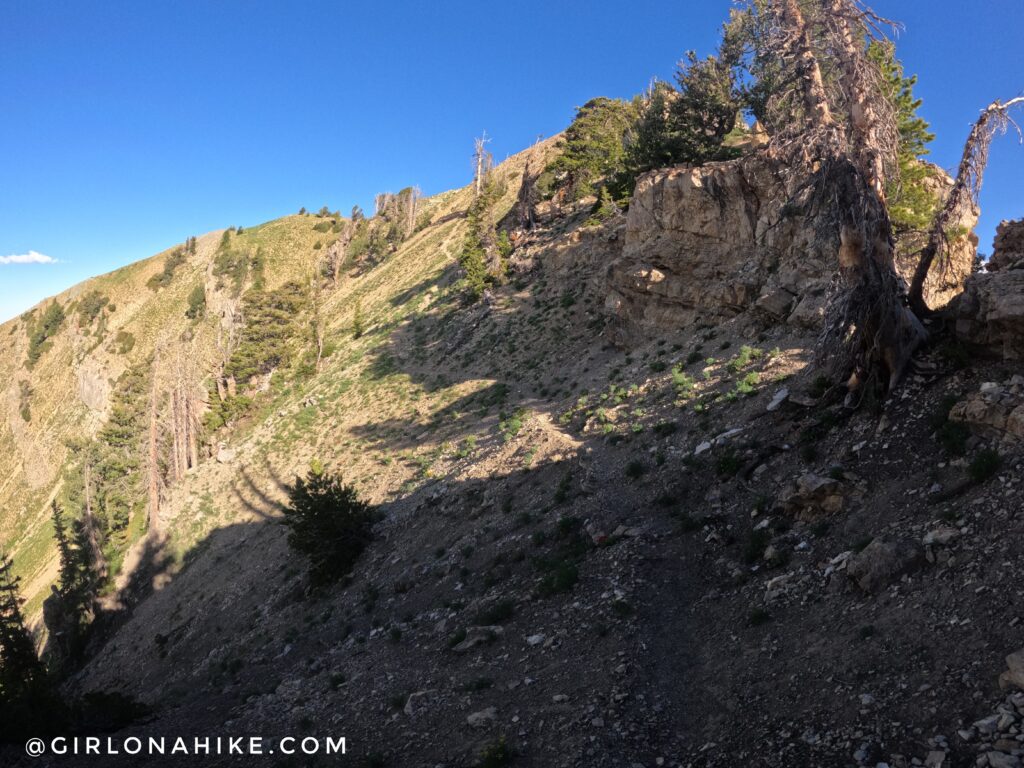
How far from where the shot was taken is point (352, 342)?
2002 inches

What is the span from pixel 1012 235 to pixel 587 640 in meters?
14.1

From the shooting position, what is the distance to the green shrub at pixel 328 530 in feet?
65.0

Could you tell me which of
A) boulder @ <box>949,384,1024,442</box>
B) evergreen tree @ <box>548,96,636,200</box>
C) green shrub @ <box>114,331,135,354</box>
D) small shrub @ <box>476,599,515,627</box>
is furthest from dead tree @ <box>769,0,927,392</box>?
green shrub @ <box>114,331,135,354</box>

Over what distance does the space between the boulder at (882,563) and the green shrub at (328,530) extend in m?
15.8

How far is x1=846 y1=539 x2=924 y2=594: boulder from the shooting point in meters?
7.93

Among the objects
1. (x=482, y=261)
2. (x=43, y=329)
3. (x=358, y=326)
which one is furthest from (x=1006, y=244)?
(x=43, y=329)

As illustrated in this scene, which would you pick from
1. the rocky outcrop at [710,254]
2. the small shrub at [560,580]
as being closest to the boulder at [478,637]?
the small shrub at [560,580]

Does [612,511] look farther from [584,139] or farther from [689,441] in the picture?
[584,139]

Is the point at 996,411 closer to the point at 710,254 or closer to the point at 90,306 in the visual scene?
the point at 710,254

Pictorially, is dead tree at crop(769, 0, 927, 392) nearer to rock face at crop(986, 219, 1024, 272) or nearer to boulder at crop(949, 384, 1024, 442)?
boulder at crop(949, 384, 1024, 442)

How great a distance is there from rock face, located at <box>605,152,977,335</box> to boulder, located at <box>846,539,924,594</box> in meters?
11.4

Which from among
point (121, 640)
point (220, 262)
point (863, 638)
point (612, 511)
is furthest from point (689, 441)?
point (220, 262)

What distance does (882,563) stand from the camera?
26.5 ft

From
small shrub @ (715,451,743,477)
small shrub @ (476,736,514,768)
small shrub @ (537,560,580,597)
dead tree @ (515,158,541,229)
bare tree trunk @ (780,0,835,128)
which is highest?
dead tree @ (515,158,541,229)
